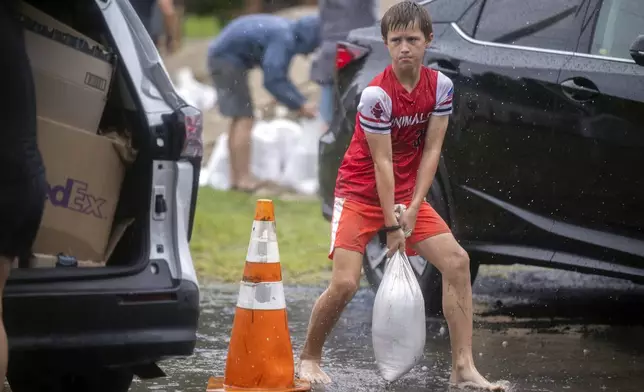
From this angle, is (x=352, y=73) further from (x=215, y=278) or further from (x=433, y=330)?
(x=215, y=278)

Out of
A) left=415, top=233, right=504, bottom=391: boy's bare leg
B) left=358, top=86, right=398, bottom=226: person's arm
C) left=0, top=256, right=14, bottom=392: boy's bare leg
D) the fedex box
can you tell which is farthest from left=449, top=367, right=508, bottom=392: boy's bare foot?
left=0, top=256, right=14, bottom=392: boy's bare leg

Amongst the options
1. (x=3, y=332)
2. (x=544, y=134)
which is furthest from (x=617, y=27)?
(x=3, y=332)

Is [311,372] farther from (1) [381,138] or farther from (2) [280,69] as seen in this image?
(2) [280,69]

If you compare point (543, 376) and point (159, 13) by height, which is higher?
point (159, 13)

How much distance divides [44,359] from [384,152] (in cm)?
160

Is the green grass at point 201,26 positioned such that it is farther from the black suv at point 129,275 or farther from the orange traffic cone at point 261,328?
the black suv at point 129,275

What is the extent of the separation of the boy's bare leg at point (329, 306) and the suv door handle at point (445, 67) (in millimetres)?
1422

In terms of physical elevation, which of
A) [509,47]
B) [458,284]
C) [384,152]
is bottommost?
[458,284]

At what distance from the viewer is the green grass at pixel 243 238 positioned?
29.8 ft

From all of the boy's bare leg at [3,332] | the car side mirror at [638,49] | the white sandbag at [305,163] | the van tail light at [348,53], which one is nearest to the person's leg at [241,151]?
the white sandbag at [305,163]

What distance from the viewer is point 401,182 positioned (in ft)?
19.3

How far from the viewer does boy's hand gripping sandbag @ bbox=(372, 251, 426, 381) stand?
561 centimetres

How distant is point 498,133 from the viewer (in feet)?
22.2

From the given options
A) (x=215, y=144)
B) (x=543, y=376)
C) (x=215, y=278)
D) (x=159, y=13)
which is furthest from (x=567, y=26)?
(x=159, y=13)
